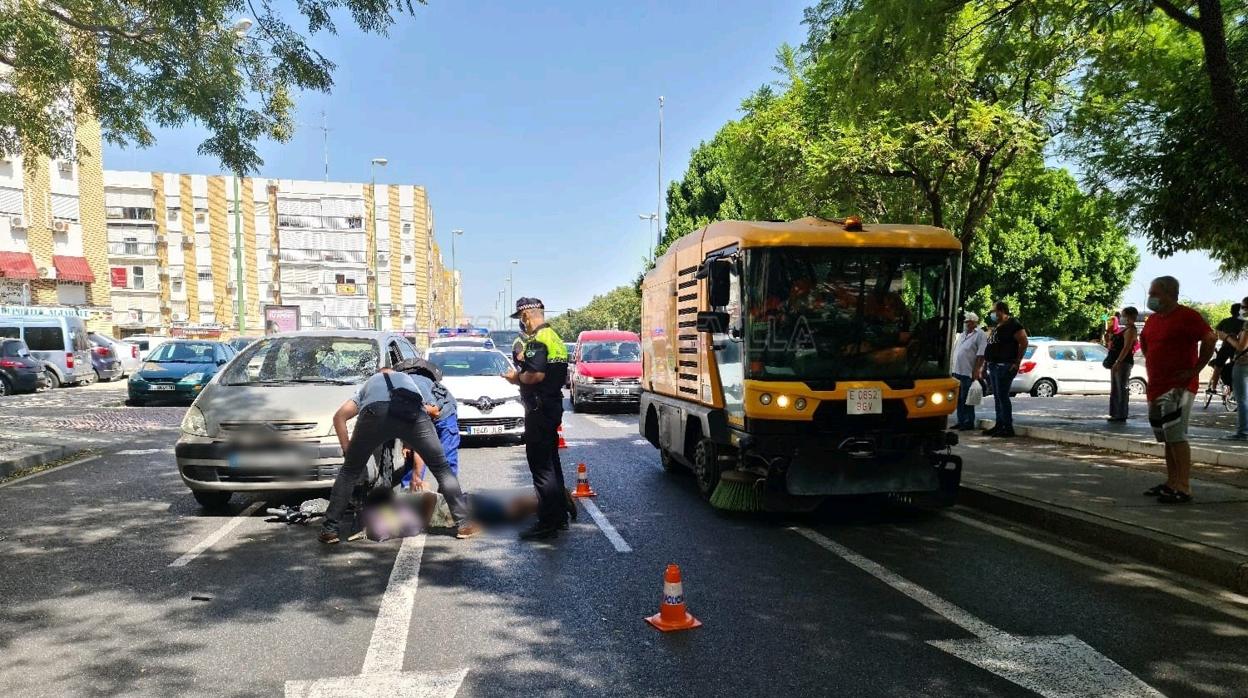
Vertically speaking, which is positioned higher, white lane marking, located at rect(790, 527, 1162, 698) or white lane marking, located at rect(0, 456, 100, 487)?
white lane marking, located at rect(0, 456, 100, 487)

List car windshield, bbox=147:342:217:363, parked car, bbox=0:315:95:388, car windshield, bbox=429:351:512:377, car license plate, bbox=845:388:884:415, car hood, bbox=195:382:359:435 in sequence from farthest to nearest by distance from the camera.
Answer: parked car, bbox=0:315:95:388
car windshield, bbox=147:342:217:363
car windshield, bbox=429:351:512:377
car hood, bbox=195:382:359:435
car license plate, bbox=845:388:884:415

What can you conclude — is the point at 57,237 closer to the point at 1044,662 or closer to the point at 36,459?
the point at 36,459

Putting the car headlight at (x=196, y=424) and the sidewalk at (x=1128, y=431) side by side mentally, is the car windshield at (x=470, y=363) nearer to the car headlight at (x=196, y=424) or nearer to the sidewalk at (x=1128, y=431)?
the car headlight at (x=196, y=424)

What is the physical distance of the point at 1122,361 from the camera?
11.7 meters

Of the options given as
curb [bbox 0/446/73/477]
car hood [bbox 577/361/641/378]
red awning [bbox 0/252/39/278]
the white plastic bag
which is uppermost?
red awning [bbox 0/252/39/278]

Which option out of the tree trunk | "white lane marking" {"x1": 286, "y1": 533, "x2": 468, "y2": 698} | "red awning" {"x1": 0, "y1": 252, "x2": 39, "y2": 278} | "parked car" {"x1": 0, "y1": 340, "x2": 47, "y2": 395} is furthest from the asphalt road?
"red awning" {"x1": 0, "y1": 252, "x2": 39, "y2": 278}

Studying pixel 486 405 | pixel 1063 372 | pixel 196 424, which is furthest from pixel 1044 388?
pixel 196 424

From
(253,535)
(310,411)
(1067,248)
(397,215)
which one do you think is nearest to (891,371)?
(310,411)

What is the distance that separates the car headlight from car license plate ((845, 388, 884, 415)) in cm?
545

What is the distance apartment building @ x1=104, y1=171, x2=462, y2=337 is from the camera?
6153cm

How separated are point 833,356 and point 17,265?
41.3 m

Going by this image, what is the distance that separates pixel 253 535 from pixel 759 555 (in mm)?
4016

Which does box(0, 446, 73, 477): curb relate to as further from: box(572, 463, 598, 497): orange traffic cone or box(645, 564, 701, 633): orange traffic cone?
box(645, 564, 701, 633): orange traffic cone

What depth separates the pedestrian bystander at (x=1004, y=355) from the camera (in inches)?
455
